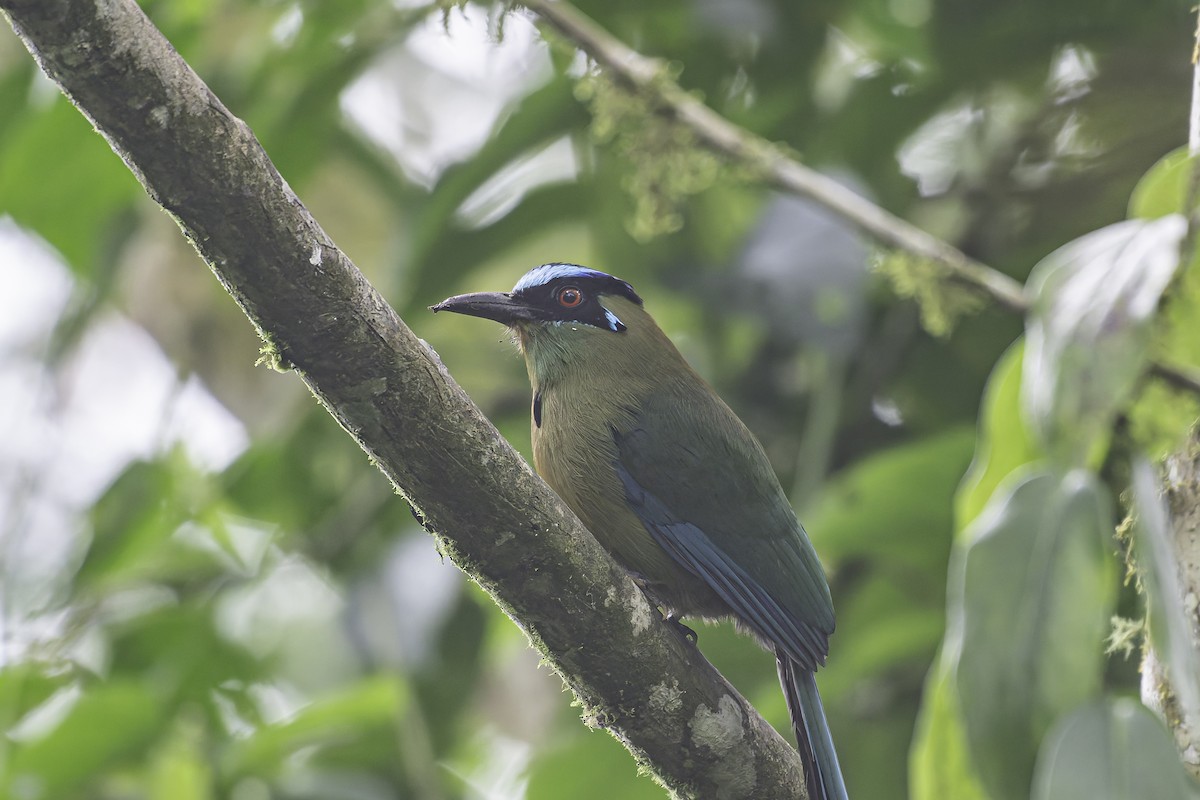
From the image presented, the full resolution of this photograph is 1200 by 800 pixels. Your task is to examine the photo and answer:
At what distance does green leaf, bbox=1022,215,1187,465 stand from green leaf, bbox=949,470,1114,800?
4.9 inches

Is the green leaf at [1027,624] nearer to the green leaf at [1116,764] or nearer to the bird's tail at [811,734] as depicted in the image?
the green leaf at [1116,764]

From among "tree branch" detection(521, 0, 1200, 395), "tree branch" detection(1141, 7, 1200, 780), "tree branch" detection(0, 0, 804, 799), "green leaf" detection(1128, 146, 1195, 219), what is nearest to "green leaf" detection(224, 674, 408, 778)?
"tree branch" detection(0, 0, 804, 799)

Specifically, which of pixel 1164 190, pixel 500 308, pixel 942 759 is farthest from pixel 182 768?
pixel 1164 190

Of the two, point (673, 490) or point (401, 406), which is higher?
point (401, 406)

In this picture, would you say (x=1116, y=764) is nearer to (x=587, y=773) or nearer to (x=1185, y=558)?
(x=1185, y=558)

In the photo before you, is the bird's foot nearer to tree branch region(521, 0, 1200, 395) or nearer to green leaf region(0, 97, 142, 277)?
tree branch region(521, 0, 1200, 395)

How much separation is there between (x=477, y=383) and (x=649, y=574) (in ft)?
6.36

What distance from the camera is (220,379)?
584cm

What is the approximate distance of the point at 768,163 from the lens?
11.9ft

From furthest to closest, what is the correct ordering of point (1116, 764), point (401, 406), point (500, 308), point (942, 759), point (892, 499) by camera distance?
point (892, 499)
point (500, 308)
point (942, 759)
point (1116, 764)
point (401, 406)

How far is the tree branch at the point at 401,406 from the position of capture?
1.53 meters

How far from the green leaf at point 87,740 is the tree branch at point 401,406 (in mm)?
2393

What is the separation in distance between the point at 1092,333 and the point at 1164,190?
0.61 meters

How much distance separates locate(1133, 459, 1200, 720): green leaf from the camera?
6.84ft
